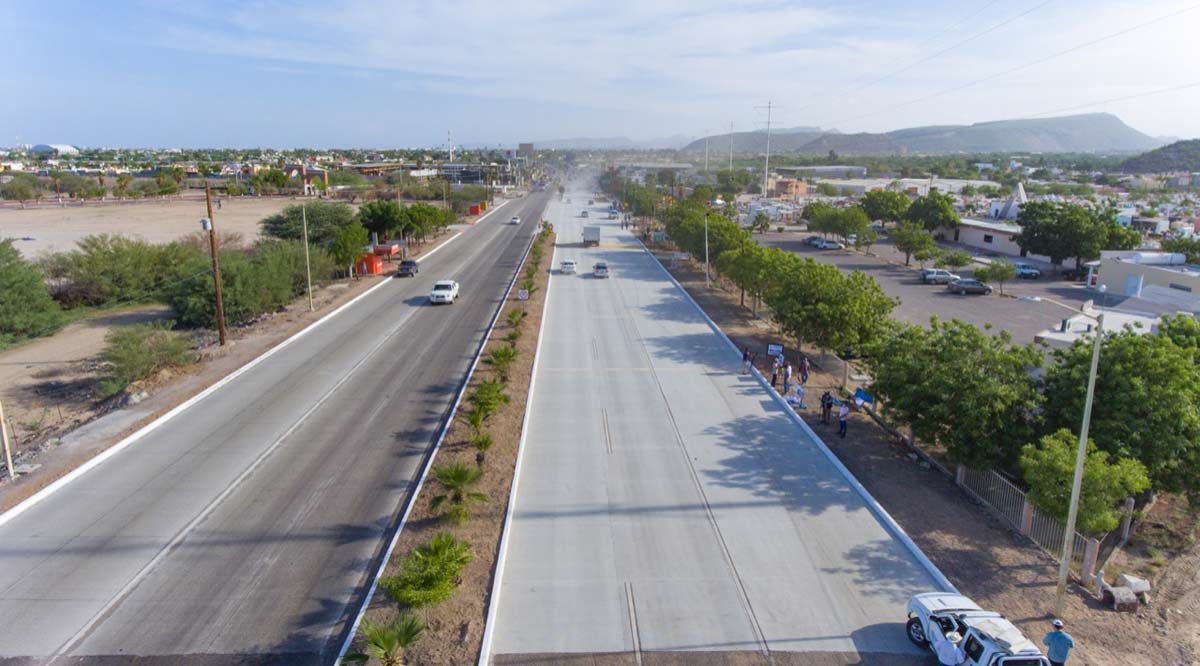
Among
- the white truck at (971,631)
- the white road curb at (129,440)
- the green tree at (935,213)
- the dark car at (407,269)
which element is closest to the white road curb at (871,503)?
the white truck at (971,631)

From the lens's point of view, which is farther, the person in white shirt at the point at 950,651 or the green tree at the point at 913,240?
the green tree at the point at 913,240

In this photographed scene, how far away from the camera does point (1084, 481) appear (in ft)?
44.8

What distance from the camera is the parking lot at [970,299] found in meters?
37.9

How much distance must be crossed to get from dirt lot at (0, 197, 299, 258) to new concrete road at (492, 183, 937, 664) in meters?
54.7

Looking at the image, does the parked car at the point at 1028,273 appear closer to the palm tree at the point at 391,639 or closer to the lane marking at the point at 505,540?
the lane marking at the point at 505,540

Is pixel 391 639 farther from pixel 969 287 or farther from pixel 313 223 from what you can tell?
pixel 313 223

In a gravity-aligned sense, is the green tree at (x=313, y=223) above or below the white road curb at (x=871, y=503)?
above

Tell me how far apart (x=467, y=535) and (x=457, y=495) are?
109 cm

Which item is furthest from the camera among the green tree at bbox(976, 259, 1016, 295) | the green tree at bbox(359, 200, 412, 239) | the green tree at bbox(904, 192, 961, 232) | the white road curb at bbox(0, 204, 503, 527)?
the green tree at bbox(904, 192, 961, 232)

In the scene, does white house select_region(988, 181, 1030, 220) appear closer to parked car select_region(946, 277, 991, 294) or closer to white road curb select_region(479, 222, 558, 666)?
parked car select_region(946, 277, 991, 294)

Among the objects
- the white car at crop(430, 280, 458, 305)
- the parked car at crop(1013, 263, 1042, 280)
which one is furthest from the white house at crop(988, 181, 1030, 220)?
the white car at crop(430, 280, 458, 305)

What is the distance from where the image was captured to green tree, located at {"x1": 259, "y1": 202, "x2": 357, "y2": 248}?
5175 centimetres

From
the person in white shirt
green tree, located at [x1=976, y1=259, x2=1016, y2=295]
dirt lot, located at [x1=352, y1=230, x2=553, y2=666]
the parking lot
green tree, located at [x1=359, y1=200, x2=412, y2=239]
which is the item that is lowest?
dirt lot, located at [x1=352, y1=230, x2=553, y2=666]

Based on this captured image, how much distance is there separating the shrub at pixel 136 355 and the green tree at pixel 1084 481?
2778 centimetres
